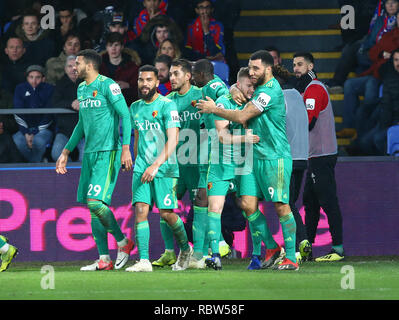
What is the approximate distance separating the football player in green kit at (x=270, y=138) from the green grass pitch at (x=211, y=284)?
1.58ft

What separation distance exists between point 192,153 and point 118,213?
5.42 ft

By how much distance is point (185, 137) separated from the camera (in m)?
10.2

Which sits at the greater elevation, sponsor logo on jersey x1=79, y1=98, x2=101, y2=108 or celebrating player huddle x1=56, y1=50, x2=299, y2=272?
sponsor logo on jersey x1=79, y1=98, x2=101, y2=108

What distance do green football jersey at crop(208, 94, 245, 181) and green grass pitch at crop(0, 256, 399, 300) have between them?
0.92m

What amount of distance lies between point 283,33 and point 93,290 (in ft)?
27.5

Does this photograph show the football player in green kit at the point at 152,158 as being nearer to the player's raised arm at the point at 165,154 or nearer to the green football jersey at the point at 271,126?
the player's raised arm at the point at 165,154

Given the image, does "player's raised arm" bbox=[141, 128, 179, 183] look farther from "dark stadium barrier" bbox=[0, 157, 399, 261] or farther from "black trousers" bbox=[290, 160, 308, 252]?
"dark stadium barrier" bbox=[0, 157, 399, 261]

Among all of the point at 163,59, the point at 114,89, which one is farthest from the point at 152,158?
the point at 163,59

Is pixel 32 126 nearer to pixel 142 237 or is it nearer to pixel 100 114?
pixel 100 114

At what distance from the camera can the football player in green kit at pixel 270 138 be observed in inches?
357

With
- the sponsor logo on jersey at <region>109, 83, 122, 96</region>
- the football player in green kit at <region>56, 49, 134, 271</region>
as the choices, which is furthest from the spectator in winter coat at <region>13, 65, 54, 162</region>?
the sponsor logo on jersey at <region>109, 83, 122, 96</region>

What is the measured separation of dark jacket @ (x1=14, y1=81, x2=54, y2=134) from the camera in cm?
1203
